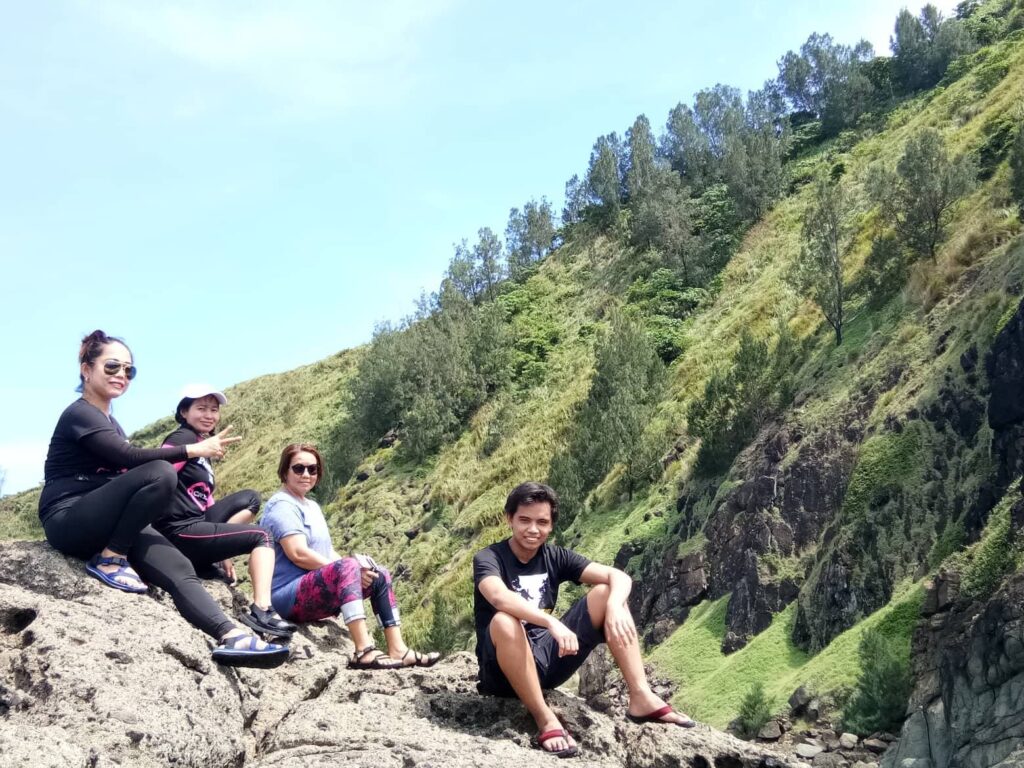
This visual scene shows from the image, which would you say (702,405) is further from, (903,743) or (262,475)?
(262,475)

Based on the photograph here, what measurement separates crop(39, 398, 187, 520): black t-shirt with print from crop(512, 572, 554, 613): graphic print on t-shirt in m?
1.91

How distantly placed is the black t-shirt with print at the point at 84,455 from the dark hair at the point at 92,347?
22cm

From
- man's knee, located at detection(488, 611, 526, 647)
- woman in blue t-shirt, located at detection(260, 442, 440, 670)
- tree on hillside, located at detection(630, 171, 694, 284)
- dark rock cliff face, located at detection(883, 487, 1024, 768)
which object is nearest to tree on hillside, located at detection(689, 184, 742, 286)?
tree on hillside, located at detection(630, 171, 694, 284)

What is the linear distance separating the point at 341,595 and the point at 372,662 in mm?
497

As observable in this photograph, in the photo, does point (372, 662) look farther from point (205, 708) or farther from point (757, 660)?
point (757, 660)

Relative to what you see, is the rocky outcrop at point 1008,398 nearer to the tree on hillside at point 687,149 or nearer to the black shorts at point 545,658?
the black shorts at point 545,658

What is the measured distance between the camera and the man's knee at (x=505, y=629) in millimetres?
4246

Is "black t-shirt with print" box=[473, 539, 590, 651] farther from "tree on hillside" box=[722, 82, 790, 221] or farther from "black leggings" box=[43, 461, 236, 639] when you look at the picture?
"tree on hillside" box=[722, 82, 790, 221]

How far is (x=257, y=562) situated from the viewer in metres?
5.37

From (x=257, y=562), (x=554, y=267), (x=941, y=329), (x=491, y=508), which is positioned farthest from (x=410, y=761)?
(x=554, y=267)

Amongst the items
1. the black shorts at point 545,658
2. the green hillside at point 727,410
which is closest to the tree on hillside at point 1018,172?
the green hillside at point 727,410

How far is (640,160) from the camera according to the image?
51562 millimetres

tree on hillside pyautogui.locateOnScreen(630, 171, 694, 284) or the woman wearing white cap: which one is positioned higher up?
tree on hillside pyautogui.locateOnScreen(630, 171, 694, 284)

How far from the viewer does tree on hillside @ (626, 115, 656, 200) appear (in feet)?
164
